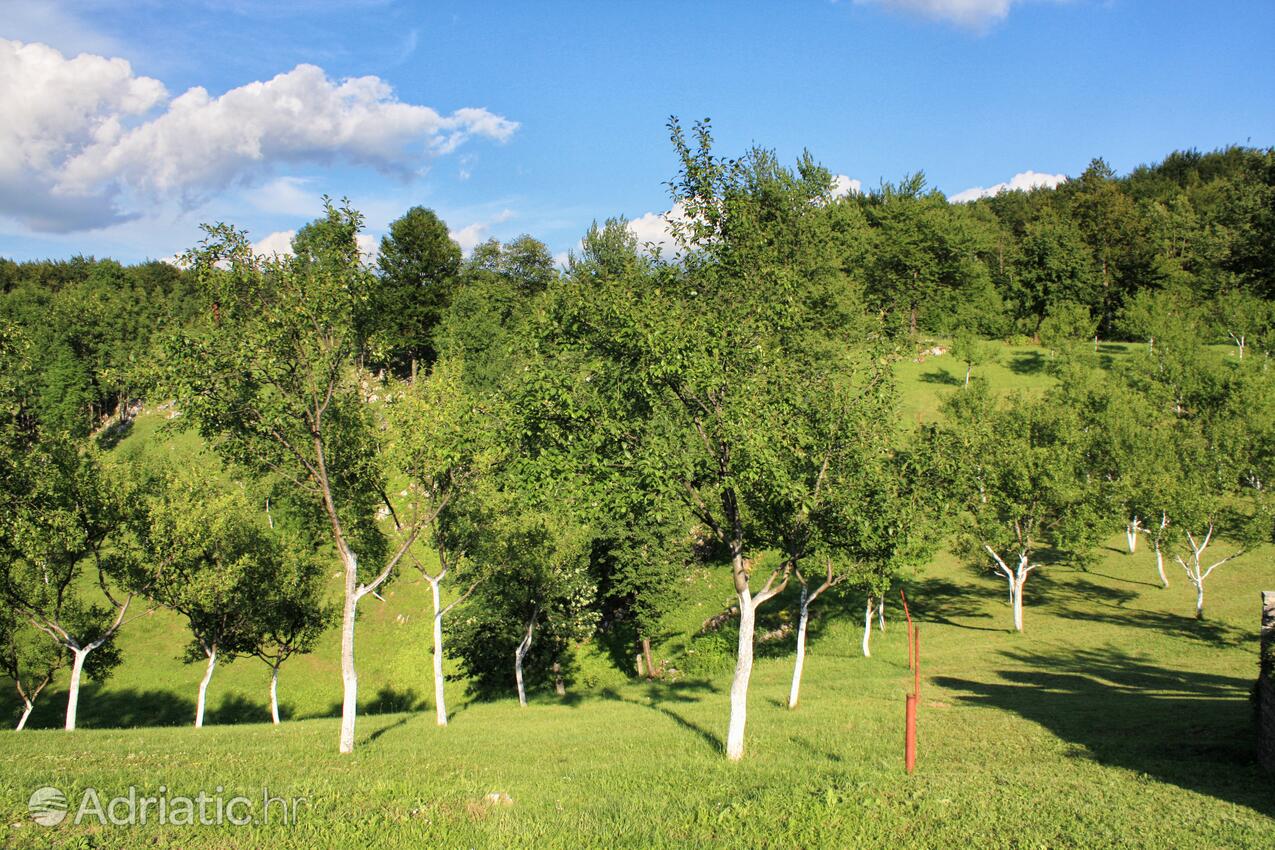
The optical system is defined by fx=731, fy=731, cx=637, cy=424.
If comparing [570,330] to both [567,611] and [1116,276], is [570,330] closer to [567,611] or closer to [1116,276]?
[567,611]

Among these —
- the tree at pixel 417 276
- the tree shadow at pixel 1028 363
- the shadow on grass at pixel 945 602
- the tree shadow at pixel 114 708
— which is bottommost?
the tree shadow at pixel 114 708

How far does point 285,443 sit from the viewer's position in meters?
20.0

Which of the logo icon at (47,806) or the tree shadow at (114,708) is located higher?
the logo icon at (47,806)

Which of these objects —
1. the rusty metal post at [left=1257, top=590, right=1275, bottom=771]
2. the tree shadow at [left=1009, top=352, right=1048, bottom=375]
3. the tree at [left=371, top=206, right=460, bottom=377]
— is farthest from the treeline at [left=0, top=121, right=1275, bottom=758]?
the tree at [left=371, top=206, right=460, bottom=377]

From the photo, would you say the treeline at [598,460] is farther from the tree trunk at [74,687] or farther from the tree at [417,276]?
the tree at [417,276]

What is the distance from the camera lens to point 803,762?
15773mm

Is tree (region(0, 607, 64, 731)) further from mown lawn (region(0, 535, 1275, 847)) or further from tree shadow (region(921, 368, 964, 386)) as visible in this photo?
tree shadow (region(921, 368, 964, 386))

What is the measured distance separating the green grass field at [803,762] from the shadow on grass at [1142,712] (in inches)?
3.7

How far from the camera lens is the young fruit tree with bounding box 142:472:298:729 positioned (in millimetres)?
31636

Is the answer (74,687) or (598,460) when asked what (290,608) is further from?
(598,460)

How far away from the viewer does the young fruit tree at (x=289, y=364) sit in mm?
18938

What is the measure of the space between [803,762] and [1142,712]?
41.4ft

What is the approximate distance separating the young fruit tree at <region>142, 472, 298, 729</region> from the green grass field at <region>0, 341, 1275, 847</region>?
8810 mm

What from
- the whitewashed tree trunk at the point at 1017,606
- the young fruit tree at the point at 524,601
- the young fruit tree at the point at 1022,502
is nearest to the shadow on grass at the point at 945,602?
the whitewashed tree trunk at the point at 1017,606
